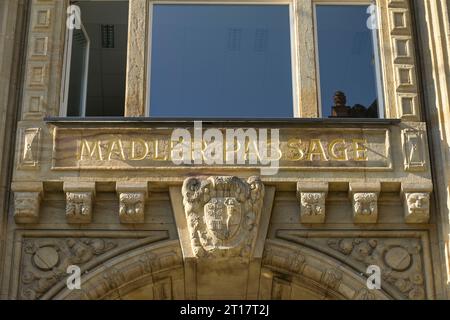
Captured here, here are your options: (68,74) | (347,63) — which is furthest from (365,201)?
(68,74)

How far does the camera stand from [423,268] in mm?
11266

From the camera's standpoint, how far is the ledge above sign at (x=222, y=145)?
37.9 ft

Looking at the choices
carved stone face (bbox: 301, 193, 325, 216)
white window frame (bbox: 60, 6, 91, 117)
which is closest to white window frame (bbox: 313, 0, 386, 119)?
carved stone face (bbox: 301, 193, 325, 216)

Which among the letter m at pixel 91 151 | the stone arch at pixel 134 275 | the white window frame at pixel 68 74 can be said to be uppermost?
the white window frame at pixel 68 74

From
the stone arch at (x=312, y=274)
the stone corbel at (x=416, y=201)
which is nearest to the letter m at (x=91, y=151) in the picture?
the stone arch at (x=312, y=274)

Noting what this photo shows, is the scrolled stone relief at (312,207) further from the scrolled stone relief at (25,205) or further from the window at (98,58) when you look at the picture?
the scrolled stone relief at (25,205)

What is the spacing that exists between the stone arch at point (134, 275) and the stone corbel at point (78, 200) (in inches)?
24.1

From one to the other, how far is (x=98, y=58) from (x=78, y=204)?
7.70ft

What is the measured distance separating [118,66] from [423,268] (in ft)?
14.8

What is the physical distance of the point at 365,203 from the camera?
11.4 metres

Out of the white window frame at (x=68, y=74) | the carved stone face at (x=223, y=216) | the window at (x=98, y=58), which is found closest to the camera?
the carved stone face at (x=223, y=216)

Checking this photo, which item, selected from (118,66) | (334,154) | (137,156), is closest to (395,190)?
(334,154)

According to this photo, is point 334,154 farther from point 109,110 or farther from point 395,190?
point 109,110

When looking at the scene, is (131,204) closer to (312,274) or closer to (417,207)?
(312,274)
